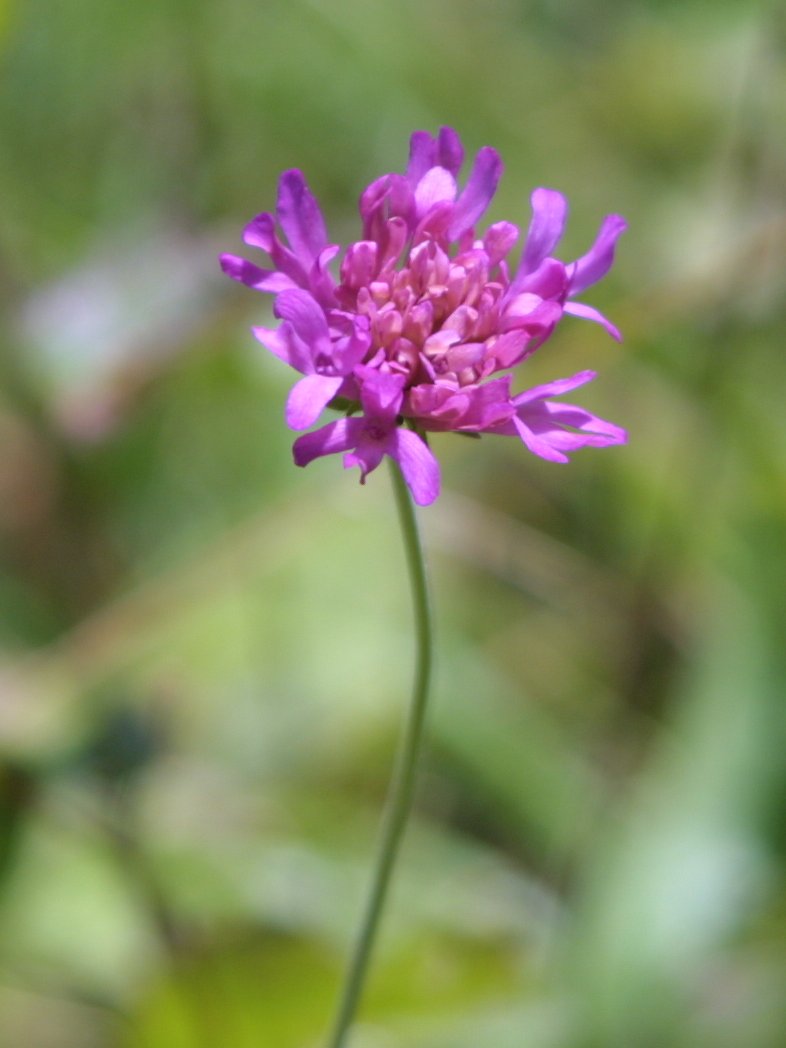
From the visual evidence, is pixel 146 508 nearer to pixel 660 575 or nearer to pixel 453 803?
pixel 453 803

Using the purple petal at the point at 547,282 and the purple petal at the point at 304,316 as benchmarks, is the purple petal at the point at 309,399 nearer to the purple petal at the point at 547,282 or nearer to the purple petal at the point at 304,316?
the purple petal at the point at 304,316

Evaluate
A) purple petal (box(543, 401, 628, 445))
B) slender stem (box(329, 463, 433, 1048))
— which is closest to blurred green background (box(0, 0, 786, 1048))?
slender stem (box(329, 463, 433, 1048))

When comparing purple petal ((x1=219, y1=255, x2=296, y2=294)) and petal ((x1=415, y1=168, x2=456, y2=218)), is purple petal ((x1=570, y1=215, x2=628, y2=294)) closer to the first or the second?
petal ((x1=415, y1=168, x2=456, y2=218))

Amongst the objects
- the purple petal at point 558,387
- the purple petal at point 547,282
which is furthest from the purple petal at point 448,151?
the purple petal at point 558,387

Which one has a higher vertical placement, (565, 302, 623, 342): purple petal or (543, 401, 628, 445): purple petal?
(565, 302, 623, 342): purple petal

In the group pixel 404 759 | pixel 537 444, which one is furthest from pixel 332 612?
pixel 537 444

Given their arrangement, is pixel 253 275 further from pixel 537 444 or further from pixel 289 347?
pixel 537 444

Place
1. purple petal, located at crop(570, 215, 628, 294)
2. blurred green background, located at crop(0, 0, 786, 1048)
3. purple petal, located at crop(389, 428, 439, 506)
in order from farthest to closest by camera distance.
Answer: blurred green background, located at crop(0, 0, 786, 1048) → purple petal, located at crop(570, 215, 628, 294) → purple petal, located at crop(389, 428, 439, 506)
